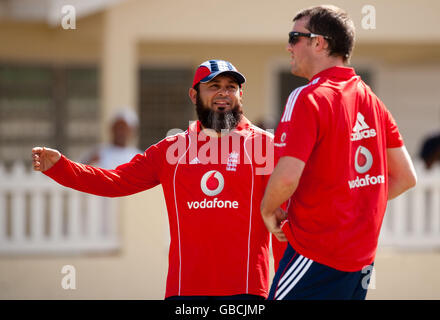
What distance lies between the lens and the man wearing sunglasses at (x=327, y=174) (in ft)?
10.5

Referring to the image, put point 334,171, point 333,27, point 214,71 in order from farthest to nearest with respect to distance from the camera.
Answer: point 214,71
point 333,27
point 334,171

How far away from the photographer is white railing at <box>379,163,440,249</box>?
813cm

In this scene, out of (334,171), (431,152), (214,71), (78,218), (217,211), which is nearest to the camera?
(334,171)

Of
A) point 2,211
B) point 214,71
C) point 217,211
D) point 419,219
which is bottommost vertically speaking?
point 419,219

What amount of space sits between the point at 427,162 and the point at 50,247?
14.6 feet

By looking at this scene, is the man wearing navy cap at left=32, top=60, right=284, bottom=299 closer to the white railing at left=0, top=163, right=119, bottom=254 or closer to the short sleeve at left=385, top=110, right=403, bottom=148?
the short sleeve at left=385, top=110, right=403, bottom=148

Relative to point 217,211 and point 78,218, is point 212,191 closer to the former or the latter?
point 217,211

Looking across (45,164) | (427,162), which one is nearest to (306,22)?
(45,164)

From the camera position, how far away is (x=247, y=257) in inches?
153

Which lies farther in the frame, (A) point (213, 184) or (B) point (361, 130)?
(A) point (213, 184)

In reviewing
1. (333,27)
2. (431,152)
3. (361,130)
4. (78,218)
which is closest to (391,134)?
(361,130)

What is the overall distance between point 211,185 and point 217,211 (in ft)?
0.45

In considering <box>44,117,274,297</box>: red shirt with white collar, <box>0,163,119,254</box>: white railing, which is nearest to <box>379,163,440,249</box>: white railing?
<box>0,163,119,254</box>: white railing

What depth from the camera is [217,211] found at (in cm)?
388
